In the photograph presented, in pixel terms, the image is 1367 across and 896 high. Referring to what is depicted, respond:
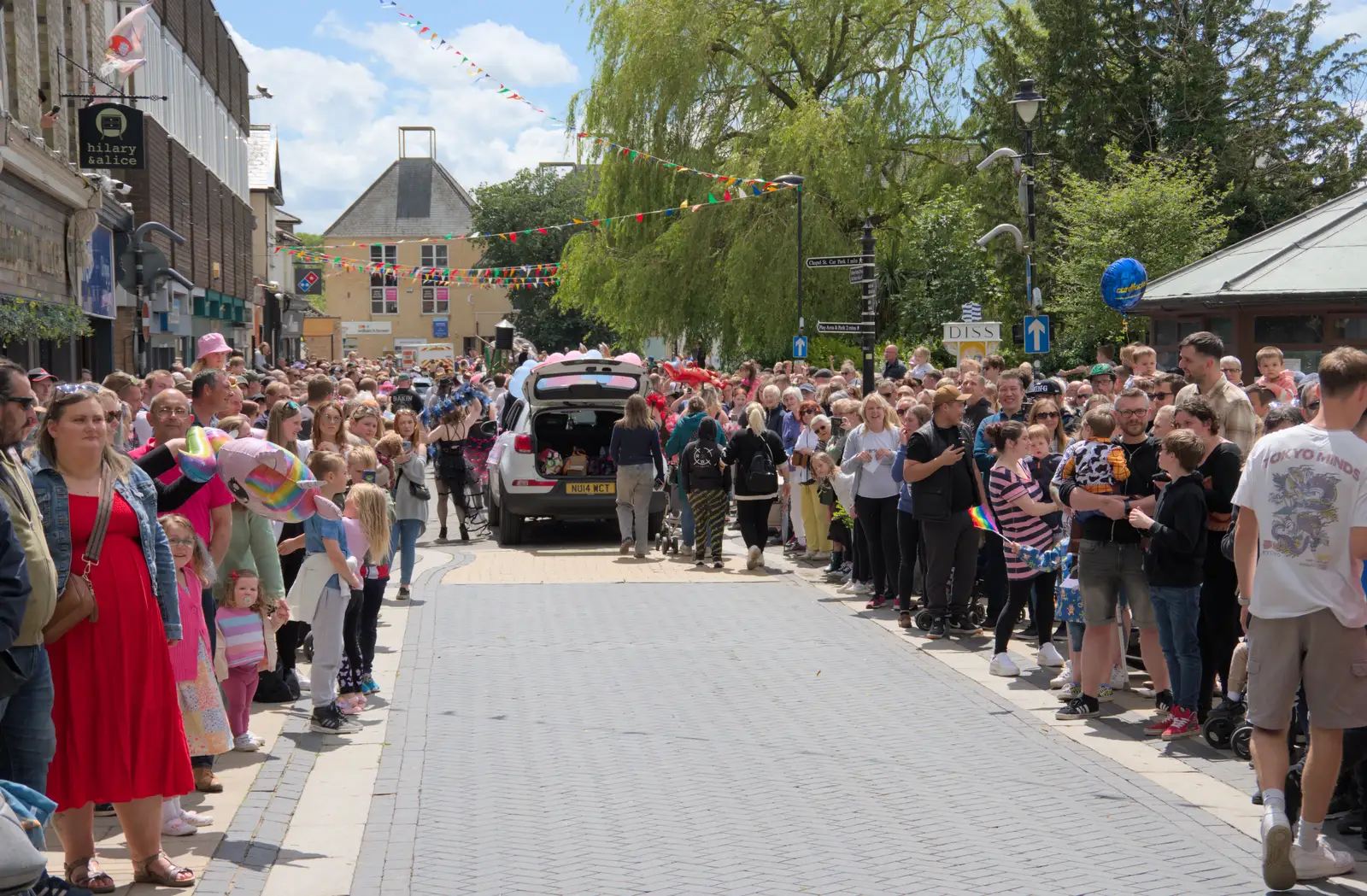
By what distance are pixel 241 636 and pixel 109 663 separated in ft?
7.35

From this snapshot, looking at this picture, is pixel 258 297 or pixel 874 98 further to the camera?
pixel 258 297

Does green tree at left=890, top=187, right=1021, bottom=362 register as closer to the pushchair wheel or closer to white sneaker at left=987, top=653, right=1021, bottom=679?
white sneaker at left=987, top=653, right=1021, bottom=679

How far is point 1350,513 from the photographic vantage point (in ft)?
18.8

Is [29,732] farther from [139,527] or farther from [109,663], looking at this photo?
[139,527]

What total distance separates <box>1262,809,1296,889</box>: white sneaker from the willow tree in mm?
27138

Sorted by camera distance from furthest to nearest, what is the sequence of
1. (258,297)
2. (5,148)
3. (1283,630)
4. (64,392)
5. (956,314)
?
(258,297), (956,314), (5,148), (1283,630), (64,392)

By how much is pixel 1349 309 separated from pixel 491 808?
60.0ft

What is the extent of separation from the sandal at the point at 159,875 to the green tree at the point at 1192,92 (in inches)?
1316

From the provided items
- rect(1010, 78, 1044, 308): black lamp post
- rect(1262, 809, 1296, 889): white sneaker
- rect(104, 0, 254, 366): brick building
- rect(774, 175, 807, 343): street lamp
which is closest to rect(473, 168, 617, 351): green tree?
rect(104, 0, 254, 366): brick building

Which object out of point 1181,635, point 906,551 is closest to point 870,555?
point 906,551

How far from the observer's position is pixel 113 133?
24891 millimetres

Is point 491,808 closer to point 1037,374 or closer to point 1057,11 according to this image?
point 1037,374

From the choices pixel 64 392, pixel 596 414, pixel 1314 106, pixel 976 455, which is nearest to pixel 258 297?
pixel 1314 106

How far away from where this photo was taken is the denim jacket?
520cm
